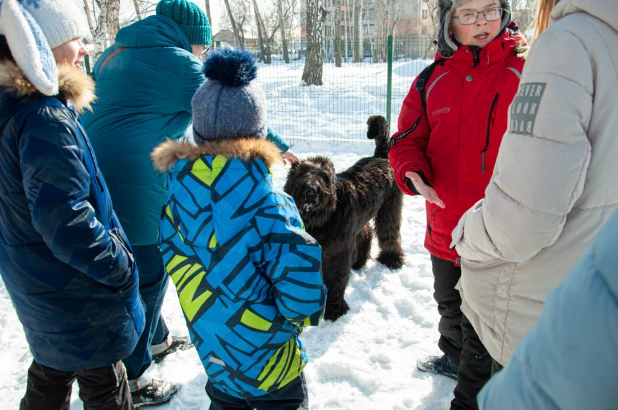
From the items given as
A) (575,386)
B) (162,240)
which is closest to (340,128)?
(162,240)

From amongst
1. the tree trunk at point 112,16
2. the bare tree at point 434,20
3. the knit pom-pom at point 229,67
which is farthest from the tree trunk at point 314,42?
the knit pom-pom at point 229,67

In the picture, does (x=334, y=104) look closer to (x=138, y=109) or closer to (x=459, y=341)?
(x=138, y=109)

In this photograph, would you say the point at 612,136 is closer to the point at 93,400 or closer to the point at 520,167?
the point at 520,167

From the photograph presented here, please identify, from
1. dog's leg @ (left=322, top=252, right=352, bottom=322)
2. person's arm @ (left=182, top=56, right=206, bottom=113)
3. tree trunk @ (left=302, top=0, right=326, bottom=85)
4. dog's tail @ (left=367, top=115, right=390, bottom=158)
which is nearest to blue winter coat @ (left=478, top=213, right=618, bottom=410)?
person's arm @ (left=182, top=56, right=206, bottom=113)

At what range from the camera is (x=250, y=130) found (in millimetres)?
1557

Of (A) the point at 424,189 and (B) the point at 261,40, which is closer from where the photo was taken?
(A) the point at 424,189

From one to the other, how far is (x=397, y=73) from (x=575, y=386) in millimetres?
20005

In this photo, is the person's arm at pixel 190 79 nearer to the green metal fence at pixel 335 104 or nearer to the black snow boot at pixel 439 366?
the black snow boot at pixel 439 366

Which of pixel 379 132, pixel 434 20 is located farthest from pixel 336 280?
pixel 434 20

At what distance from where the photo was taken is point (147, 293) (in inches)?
93.6

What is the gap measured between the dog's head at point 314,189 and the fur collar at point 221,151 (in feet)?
4.78

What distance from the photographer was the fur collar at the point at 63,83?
1398 mm

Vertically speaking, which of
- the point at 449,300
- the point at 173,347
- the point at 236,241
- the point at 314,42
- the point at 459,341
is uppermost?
the point at 314,42

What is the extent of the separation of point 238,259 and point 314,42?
1300 cm
